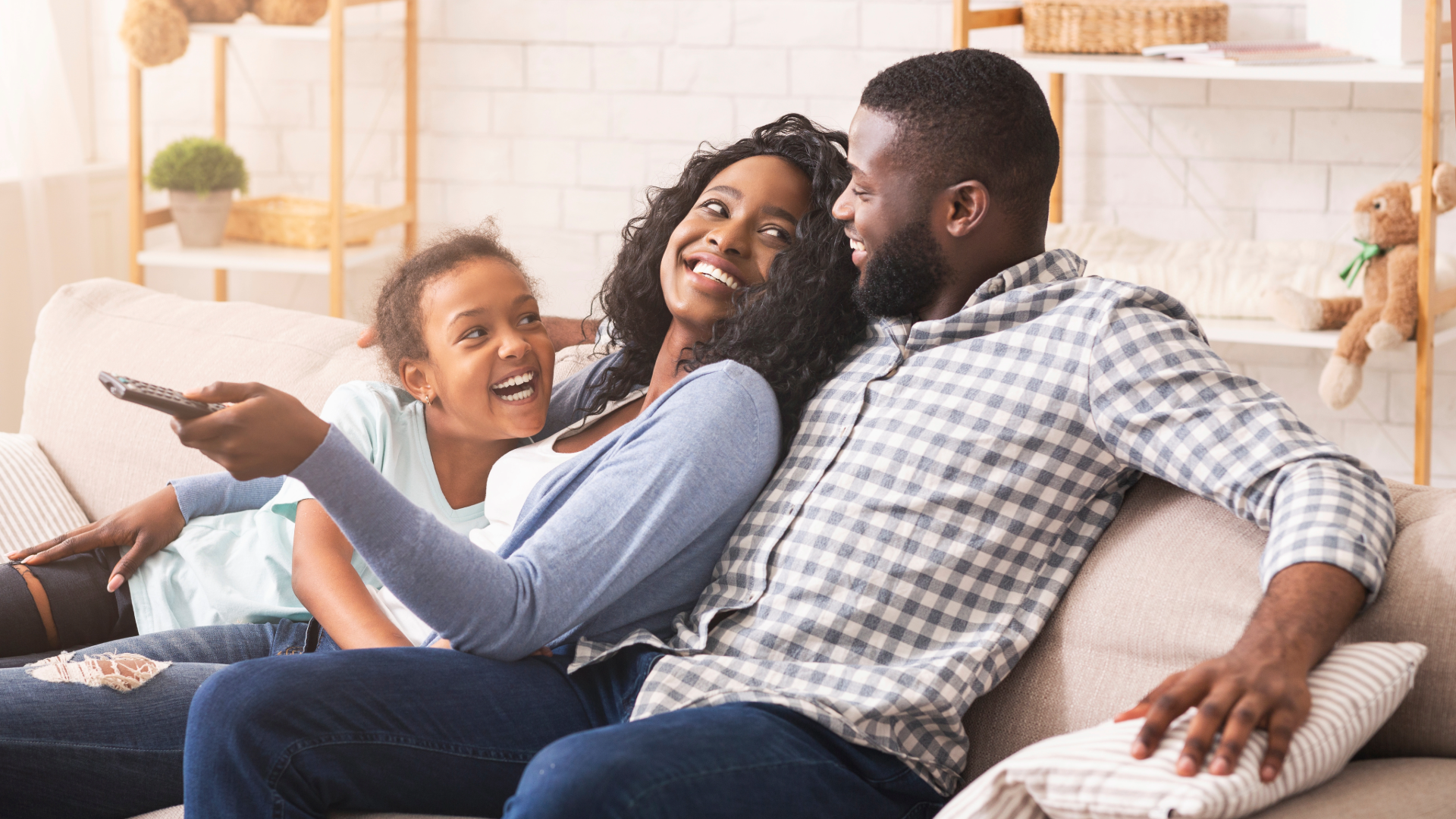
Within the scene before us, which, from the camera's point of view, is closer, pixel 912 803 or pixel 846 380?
pixel 912 803

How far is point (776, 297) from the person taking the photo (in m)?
1.54

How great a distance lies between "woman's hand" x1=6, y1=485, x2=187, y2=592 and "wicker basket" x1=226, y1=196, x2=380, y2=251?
142 cm

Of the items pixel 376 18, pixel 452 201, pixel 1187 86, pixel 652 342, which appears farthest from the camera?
pixel 452 201

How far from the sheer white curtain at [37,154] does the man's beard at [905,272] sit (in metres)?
2.52

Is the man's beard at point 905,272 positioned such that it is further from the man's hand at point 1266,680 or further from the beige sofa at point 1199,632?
the man's hand at point 1266,680

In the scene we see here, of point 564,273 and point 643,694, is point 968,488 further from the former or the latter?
point 564,273

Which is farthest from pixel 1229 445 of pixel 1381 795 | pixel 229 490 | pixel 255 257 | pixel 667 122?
pixel 255 257

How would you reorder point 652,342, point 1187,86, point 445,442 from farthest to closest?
point 1187,86
point 652,342
point 445,442

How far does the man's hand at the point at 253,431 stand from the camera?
108 centimetres

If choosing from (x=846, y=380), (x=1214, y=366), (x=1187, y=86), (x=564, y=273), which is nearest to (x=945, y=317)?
(x=846, y=380)

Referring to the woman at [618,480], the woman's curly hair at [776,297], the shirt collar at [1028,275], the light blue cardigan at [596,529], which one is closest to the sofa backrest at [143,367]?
the woman at [618,480]

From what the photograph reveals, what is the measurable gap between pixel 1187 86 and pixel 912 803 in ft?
7.00

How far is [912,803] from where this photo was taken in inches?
49.6

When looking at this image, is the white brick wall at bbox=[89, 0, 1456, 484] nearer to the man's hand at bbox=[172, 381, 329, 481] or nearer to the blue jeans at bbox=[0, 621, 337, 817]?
the blue jeans at bbox=[0, 621, 337, 817]
